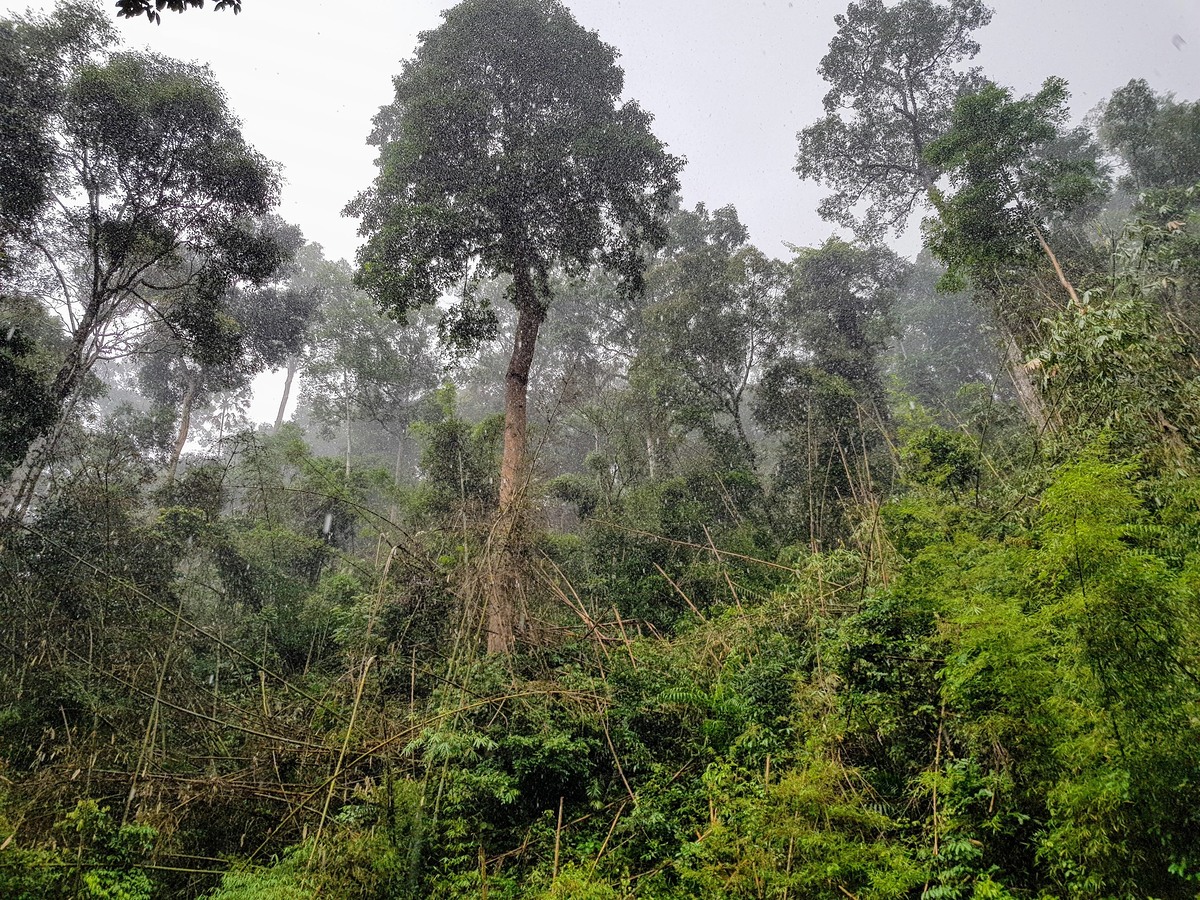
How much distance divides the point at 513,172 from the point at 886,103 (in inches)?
546

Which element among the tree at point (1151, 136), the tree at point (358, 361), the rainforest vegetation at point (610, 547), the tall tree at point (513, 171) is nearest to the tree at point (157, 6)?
the rainforest vegetation at point (610, 547)

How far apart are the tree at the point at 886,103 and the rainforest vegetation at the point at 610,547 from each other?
0.11 m

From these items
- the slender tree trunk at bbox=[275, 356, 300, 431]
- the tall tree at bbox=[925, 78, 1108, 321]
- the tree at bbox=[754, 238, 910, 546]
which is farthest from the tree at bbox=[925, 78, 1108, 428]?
the slender tree trunk at bbox=[275, 356, 300, 431]

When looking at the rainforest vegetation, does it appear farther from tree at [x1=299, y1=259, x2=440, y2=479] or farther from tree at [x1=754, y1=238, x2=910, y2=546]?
tree at [x1=299, y1=259, x2=440, y2=479]

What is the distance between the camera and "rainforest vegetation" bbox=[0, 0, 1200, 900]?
2912 millimetres

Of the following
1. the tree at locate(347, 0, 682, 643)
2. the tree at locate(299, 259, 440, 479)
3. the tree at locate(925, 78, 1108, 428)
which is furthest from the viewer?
the tree at locate(299, 259, 440, 479)

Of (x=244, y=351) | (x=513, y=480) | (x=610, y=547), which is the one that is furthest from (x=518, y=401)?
(x=244, y=351)

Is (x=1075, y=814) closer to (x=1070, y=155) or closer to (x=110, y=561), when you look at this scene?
(x=110, y=561)

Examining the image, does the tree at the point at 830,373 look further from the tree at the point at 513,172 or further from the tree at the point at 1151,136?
the tree at the point at 1151,136

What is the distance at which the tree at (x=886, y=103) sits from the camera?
16.4 meters

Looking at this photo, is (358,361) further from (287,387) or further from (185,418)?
(287,387)

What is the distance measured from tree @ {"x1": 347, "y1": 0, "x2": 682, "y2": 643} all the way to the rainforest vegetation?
0.24 ft

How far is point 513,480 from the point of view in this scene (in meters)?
8.79

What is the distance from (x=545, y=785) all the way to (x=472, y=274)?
8.76 meters
